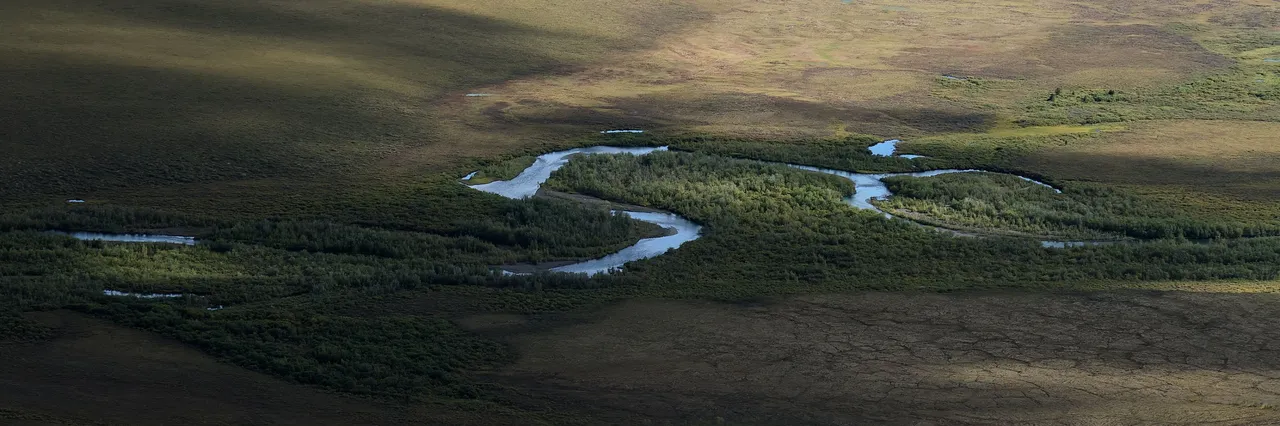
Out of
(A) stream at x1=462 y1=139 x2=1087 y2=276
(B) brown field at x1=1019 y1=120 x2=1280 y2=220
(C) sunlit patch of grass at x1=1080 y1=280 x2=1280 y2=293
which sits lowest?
(A) stream at x1=462 y1=139 x2=1087 y2=276

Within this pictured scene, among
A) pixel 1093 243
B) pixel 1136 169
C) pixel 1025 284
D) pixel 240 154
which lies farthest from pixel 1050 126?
pixel 240 154

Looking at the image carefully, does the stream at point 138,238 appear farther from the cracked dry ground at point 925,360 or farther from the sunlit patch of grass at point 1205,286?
the sunlit patch of grass at point 1205,286

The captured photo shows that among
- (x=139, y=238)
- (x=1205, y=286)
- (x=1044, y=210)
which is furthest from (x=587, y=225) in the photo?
(x=1205, y=286)

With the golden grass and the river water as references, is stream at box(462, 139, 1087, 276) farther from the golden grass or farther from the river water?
the river water

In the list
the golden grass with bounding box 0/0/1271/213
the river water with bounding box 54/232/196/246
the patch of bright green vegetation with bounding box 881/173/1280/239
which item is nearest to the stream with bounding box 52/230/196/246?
the river water with bounding box 54/232/196/246

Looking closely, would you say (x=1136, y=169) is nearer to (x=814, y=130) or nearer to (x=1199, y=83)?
(x=814, y=130)

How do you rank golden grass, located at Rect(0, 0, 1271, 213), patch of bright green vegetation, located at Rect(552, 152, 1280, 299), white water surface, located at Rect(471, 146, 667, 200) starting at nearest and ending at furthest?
1. patch of bright green vegetation, located at Rect(552, 152, 1280, 299)
2. white water surface, located at Rect(471, 146, 667, 200)
3. golden grass, located at Rect(0, 0, 1271, 213)
